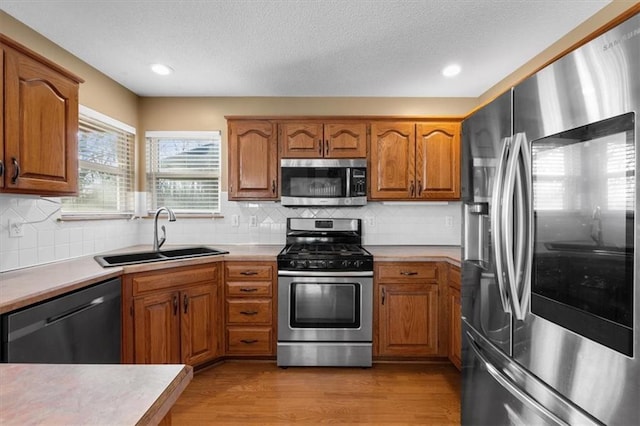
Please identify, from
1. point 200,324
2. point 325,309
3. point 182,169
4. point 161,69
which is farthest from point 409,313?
point 161,69

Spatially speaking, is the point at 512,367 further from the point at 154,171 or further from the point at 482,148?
the point at 154,171

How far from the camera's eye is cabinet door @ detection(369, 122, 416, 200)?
113 inches

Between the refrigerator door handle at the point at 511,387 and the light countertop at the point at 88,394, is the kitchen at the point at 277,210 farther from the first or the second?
the light countertop at the point at 88,394

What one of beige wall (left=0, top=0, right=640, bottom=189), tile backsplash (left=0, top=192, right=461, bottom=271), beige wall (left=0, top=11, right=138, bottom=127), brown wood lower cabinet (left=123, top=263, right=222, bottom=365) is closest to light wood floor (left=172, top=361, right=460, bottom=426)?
brown wood lower cabinet (left=123, top=263, right=222, bottom=365)

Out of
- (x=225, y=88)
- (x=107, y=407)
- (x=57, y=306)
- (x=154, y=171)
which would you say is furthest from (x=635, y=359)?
(x=154, y=171)

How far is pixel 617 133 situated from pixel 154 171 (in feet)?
11.2

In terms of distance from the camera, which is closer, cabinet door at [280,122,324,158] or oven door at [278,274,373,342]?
oven door at [278,274,373,342]

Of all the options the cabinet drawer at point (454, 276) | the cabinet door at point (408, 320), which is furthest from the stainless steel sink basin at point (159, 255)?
the cabinet drawer at point (454, 276)

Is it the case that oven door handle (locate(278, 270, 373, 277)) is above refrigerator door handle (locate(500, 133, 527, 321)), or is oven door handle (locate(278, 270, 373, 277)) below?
below

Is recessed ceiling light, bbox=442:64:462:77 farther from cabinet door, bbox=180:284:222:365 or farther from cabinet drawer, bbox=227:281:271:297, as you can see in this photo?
cabinet door, bbox=180:284:222:365

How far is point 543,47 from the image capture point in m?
2.16

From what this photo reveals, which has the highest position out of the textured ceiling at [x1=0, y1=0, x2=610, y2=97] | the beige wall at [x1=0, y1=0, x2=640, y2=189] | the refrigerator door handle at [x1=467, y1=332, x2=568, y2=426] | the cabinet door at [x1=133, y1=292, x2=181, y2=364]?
the textured ceiling at [x1=0, y1=0, x2=610, y2=97]

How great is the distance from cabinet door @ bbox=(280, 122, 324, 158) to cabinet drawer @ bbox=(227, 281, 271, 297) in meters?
1.17

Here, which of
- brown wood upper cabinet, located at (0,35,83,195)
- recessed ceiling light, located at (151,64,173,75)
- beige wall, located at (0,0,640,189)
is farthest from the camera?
beige wall, located at (0,0,640,189)
